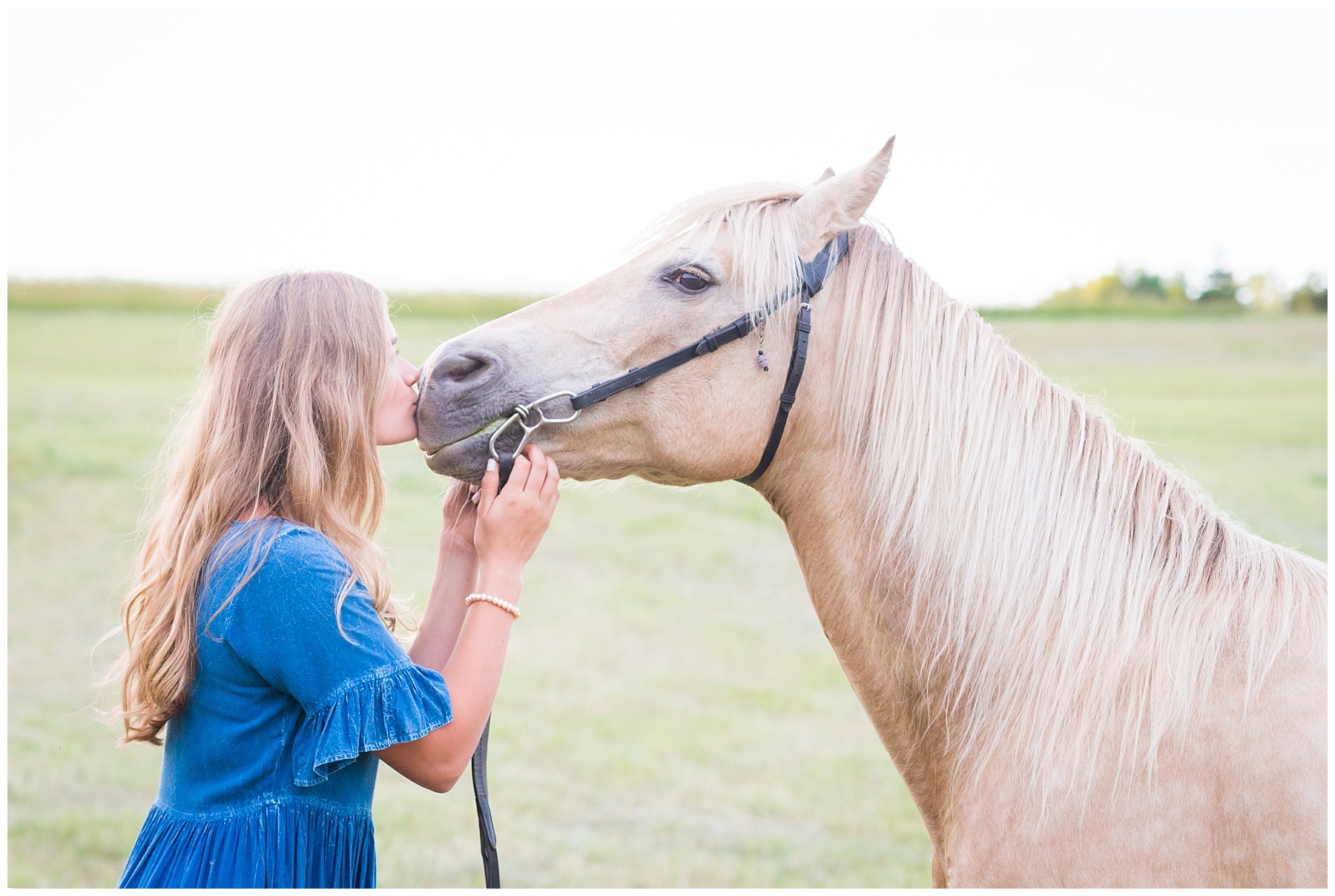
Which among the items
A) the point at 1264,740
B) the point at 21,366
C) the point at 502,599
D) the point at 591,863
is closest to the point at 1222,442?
the point at 591,863

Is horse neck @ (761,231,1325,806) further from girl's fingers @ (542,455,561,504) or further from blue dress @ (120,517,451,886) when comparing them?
blue dress @ (120,517,451,886)

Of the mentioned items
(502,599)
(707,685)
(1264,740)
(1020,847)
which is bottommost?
(707,685)

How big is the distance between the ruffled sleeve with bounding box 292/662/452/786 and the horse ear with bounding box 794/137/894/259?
3.62ft

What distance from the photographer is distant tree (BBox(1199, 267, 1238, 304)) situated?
12883 mm

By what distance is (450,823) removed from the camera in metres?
4.32

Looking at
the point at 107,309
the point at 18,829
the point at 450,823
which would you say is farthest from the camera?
the point at 107,309

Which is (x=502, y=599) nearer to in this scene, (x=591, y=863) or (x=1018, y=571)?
(x=1018, y=571)

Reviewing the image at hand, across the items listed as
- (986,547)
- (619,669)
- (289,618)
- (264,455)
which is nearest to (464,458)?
(264,455)

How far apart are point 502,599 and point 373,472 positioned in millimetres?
369

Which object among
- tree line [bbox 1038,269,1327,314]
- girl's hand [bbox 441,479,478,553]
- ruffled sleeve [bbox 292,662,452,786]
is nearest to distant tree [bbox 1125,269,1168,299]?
tree line [bbox 1038,269,1327,314]

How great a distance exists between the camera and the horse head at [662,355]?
172 centimetres

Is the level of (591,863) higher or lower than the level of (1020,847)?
lower

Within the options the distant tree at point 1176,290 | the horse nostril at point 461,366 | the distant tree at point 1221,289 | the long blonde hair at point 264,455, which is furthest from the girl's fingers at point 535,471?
the distant tree at point 1176,290

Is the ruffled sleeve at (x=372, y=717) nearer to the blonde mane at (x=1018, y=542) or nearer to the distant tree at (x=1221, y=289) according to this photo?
the blonde mane at (x=1018, y=542)
